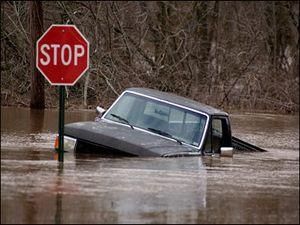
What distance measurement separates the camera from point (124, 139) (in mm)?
12203

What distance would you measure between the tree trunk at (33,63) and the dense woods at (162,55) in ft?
0.41

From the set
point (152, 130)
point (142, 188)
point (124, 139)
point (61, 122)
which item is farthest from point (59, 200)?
point (152, 130)

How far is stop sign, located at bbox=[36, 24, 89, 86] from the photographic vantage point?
1082 centimetres

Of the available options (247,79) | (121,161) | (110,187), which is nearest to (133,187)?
(110,187)

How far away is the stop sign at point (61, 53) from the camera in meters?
10.8

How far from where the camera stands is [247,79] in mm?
28969

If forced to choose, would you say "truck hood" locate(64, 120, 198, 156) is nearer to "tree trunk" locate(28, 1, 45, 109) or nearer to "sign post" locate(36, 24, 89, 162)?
"sign post" locate(36, 24, 89, 162)

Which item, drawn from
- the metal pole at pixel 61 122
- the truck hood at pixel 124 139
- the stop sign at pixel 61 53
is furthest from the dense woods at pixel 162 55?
the metal pole at pixel 61 122

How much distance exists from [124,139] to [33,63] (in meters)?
11.3

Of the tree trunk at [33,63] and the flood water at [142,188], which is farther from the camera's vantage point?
the tree trunk at [33,63]

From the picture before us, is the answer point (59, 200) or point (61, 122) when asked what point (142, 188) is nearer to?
point (59, 200)

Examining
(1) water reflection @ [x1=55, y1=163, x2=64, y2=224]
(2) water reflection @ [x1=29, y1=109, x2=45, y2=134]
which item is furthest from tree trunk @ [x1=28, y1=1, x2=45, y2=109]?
→ (1) water reflection @ [x1=55, y1=163, x2=64, y2=224]

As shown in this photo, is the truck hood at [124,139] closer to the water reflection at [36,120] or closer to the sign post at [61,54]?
the sign post at [61,54]

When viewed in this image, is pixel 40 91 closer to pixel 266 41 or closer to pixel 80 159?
pixel 80 159
